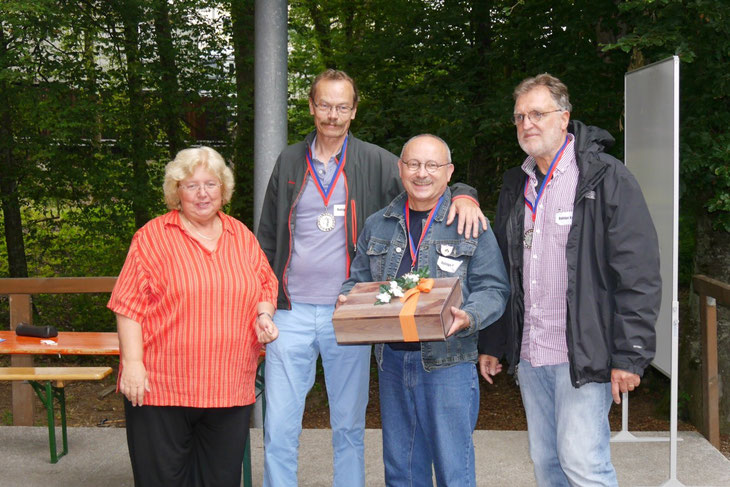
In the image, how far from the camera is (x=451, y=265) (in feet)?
10.6

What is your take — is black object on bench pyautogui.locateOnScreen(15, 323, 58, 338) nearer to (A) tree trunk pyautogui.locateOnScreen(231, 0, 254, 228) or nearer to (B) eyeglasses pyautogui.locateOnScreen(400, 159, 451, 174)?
(B) eyeglasses pyautogui.locateOnScreen(400, 159, 451, 174)

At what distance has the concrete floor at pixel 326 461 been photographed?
4.66 metres

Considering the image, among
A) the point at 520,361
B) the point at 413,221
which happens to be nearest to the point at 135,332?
the point at 413,221

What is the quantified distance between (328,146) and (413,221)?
69 cm

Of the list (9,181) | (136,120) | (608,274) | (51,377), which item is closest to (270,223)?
(608,274)

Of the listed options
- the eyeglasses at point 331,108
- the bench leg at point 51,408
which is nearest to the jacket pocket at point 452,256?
the eyeglasses at point 331,108

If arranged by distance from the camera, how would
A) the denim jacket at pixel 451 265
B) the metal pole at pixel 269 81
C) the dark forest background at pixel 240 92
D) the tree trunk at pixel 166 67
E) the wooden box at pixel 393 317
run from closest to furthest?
the wooden box at pixel 393 317 < the denim jacket at pixel 451 265 < the metal pole at pixel 269 81 < the dark forest background at pixel 240 92 < the tree trunk at pixel 166 67

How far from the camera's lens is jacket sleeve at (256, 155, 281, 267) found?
3.88 meters

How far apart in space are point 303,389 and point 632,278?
164cm

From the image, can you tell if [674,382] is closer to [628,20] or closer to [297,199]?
[297,199]

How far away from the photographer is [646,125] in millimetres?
4695

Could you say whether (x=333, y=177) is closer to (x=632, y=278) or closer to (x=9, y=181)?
(x=632, y=278)

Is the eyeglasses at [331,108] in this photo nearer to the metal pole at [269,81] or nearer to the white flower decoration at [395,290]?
the white flower decoration at [395,290]

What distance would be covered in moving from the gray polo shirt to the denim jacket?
9.8 inches
